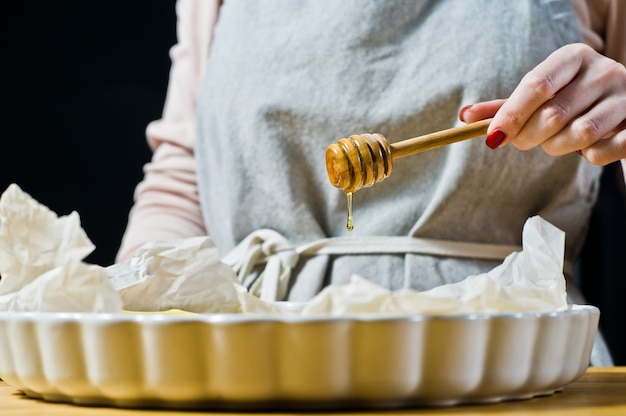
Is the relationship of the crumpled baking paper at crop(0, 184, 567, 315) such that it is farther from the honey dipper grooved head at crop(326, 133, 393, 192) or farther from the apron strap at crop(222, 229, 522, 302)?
the apron strap at crop(222, 229, 522, 302)

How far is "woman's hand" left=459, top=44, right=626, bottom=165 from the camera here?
56 cm

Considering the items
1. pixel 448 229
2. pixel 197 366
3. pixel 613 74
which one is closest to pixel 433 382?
pixel 197 366

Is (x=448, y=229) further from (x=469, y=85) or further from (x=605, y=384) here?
(x=605, y=384)

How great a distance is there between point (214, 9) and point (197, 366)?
2.35ft

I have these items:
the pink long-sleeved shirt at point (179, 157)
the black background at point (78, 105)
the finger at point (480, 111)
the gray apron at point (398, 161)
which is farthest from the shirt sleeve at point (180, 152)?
the black background at point (78, 105)

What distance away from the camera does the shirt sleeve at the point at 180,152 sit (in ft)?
3.20

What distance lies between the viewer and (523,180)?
808 mm

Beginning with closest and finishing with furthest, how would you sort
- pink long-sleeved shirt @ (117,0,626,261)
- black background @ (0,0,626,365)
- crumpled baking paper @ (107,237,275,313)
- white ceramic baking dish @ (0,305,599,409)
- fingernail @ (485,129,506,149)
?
white ceramic baking dish @ (0,305,599,409) < crumpled baking paper @ (107,237,275,313) < fingernail @ (485,129,506,149) < pink long-sleeved shirt @ (117,0,626,261) < black background @ (0,0,626,365)

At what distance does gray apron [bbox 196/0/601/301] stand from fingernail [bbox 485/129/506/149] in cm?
23

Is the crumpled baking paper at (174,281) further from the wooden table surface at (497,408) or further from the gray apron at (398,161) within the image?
the gray apron at (398,161)

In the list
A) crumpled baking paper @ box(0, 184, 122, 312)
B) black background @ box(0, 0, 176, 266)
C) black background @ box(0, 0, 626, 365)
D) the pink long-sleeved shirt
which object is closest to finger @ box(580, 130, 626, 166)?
crumpled baking paper @ box(0, 184, 122, 312)

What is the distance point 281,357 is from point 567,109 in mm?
345

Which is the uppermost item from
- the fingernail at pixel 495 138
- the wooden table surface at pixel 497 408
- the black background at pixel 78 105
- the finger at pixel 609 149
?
the black background at pixel 78 105

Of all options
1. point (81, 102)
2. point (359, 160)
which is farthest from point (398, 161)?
point (81, 102)
